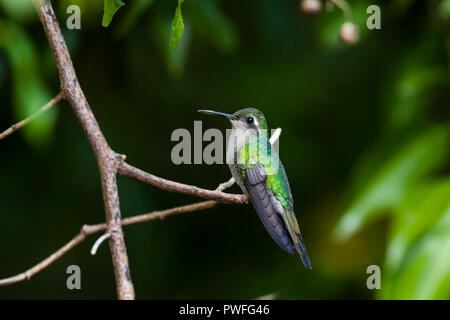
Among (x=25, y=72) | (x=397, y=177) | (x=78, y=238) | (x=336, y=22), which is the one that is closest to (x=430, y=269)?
(x=397, y=177)

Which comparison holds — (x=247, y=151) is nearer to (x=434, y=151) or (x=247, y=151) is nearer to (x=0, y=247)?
(x=434, y=151)

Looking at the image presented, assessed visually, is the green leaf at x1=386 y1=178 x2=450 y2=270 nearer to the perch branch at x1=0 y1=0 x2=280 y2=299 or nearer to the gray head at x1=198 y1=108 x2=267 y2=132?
the gray head at x1=198 y1=108 x2=267 y2=132

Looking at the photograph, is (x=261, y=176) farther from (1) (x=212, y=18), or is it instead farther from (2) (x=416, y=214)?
(1) (x=212, y=18)

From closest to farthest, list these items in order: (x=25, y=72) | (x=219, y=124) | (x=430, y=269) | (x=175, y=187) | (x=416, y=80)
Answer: (x=175, y=187)
(x=430, y=269)
(x=219, y=124)
(x=25, y=72)
(x=416, y=80)

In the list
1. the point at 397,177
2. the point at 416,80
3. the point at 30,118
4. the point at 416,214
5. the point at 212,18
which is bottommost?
the point at 30,118

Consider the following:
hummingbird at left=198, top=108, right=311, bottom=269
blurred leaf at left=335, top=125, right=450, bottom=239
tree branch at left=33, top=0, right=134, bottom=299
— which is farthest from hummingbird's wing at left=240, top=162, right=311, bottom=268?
blurred leaf at left=335, top=125, right=450, bottom=239

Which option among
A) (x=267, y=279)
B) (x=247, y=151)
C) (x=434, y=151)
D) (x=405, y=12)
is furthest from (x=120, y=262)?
(x=267, y=279)

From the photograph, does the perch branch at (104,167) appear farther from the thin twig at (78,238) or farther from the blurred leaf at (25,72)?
the blurred leaf at (25,72)
